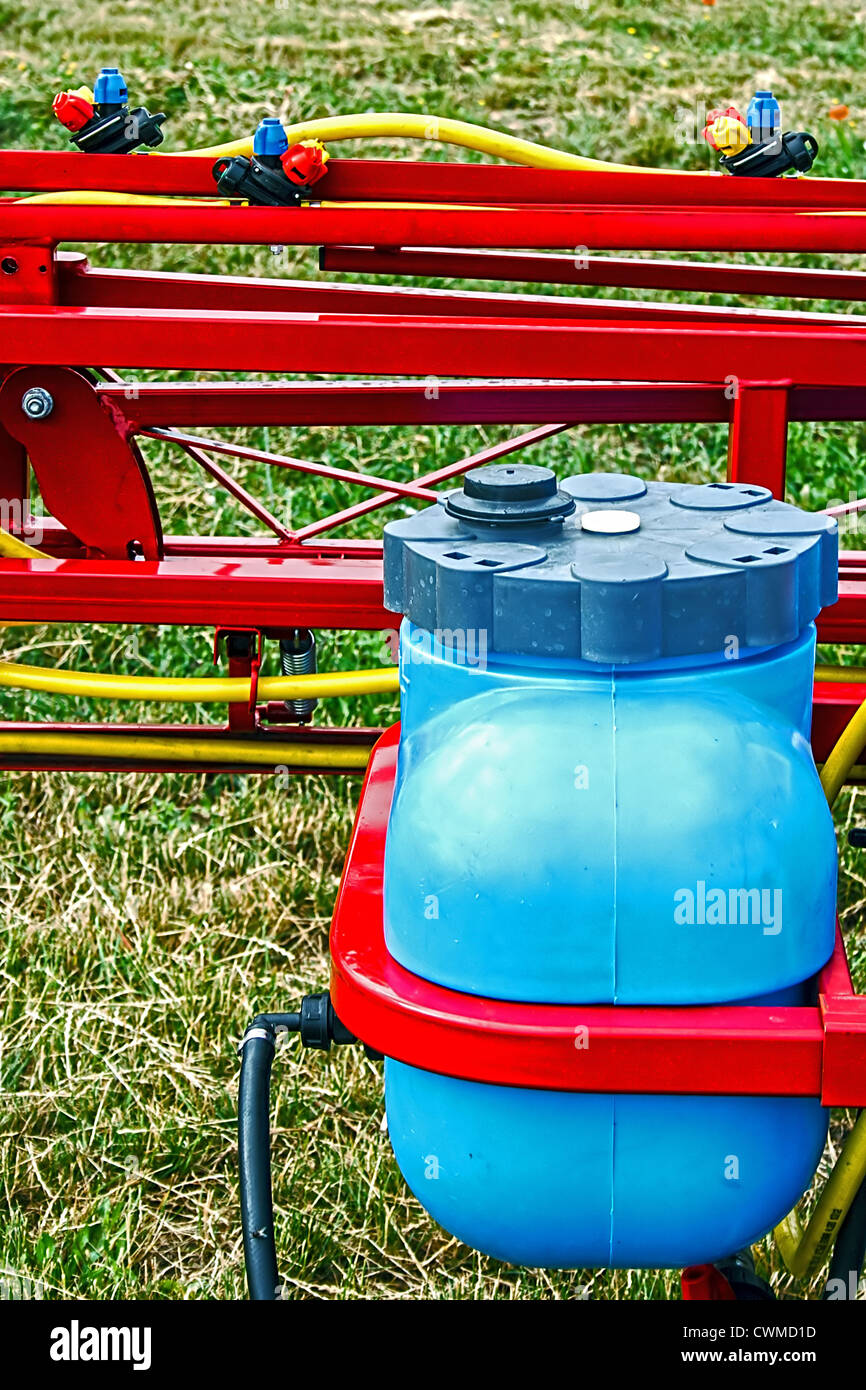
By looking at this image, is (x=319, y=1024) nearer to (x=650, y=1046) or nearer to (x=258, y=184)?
(x=650, y=1046)

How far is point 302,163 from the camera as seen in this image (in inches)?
77.2

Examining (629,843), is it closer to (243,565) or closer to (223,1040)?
(243,565)

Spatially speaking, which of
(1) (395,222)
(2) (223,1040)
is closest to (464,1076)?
(1) (395,222)

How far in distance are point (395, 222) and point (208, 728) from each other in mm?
752

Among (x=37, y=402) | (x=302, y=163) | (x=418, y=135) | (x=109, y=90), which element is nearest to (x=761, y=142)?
(x=418, y=135)

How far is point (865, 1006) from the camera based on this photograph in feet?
4.52

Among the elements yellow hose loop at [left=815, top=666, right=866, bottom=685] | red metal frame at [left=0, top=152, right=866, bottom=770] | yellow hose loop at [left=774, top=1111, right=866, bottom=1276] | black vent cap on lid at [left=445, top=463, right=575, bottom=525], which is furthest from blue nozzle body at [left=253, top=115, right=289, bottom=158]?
yellow hose loop at [left=774, top=1111, right=866, bottom=1276]

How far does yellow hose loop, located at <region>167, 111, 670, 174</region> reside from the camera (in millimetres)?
2193

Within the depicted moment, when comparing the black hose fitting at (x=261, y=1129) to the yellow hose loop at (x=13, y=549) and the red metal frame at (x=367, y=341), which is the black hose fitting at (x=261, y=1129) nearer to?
the red metal frame at (x=367, y=341)

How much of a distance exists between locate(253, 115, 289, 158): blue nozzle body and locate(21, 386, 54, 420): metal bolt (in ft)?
1.32

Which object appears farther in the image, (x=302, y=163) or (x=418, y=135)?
(x=418, y=135)

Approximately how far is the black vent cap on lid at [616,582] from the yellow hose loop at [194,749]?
28.8 inches

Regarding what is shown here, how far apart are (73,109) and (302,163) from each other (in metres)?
0.37

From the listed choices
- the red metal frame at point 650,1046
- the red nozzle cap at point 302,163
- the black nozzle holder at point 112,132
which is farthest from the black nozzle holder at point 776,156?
the red metal frame at point 650,1046
